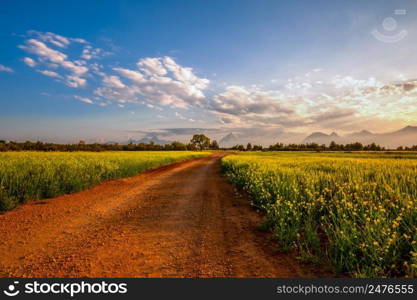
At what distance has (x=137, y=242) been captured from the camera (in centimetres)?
450

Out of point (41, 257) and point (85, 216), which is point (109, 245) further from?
point (85, 216)

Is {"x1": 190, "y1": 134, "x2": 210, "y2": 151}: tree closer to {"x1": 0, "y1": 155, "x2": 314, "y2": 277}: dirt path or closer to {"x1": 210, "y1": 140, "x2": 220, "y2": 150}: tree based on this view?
{"x1": 210, "y1": 140, "x2": 220, "y2": 150}: tree

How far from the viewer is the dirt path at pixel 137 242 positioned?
336 centimetres

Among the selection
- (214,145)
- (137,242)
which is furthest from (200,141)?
(137,242)

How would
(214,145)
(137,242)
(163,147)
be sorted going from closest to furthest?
(137,242) → (163,147) → (214,145)

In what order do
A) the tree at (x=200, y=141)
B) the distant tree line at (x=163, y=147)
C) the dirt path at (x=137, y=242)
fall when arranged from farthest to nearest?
the tree at (x=200, y=141)
the distant tree line at (x=163, y=147)
the dirt path at (x=137, y=242)

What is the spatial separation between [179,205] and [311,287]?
5485 millimetres

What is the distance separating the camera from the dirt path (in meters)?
3.36

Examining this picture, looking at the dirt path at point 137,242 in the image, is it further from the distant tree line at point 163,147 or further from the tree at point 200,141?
the tree at point 200,141

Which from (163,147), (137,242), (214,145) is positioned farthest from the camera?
(214,145)

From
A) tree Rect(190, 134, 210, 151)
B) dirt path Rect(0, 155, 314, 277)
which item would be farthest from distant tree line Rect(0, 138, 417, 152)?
dirt path Rect(0, 155, 314, 277)

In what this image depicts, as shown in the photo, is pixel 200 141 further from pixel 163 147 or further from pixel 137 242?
pixel 137 242

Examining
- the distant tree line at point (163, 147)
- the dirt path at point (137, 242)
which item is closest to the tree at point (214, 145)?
the distant tree line at point (163, 147)

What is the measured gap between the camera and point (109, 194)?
9492mm
